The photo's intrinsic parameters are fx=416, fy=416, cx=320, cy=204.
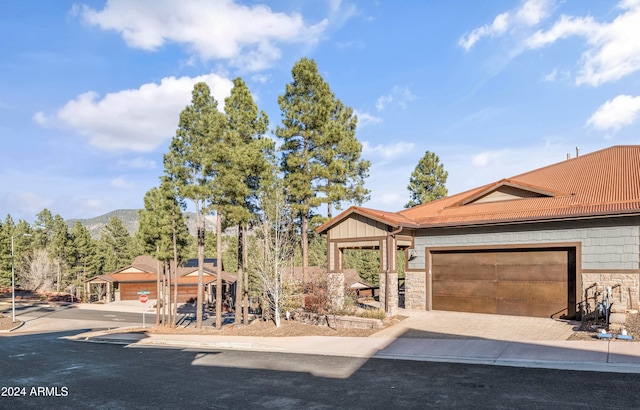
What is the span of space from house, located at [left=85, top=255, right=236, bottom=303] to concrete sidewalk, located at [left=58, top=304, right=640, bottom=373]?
33.4 meters

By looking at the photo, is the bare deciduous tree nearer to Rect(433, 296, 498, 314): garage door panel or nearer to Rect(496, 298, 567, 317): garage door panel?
Rect(433, 296, 498, 314): garage door panel

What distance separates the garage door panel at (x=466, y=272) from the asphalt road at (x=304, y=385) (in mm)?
8373

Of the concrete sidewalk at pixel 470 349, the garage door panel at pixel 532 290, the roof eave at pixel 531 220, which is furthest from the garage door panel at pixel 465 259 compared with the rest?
the concrete sidewalk at pixel 470 349

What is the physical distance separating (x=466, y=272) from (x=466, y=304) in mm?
1408

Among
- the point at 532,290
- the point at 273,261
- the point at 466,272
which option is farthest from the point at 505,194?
the point at 273,261

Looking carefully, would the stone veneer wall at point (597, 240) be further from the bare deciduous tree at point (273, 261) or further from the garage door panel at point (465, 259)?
the bare deciduous tree at point (273, 261)

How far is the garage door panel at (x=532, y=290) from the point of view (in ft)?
53.5

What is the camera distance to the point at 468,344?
12.9 m

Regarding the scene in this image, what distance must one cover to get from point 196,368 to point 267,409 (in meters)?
4.88

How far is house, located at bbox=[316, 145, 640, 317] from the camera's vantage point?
15398 mm

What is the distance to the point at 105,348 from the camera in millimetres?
18562

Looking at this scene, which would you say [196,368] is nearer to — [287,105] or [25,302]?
[287,105]

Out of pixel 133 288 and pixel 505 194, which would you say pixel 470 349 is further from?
pixel 133 288

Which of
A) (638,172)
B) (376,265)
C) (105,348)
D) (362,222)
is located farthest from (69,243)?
(638,172)
